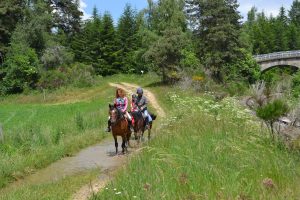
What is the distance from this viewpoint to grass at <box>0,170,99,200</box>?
9.74 metres

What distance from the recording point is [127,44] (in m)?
69.2

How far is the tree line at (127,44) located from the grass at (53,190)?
32273 mm

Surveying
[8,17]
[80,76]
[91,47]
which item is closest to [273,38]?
[91,47]

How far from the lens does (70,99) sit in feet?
155

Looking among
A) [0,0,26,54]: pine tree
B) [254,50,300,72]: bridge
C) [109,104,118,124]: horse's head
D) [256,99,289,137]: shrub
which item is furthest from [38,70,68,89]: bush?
[256,99,289,137]: shrub

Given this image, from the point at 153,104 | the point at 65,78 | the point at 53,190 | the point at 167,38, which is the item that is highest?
the point at 167,38

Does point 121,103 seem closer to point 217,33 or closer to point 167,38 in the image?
point 167,38

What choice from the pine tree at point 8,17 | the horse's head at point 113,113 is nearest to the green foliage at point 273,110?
the horse's head at point 113,113

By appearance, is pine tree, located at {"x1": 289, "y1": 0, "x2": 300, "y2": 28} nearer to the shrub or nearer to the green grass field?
the green grass field

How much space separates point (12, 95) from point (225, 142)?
153 feet

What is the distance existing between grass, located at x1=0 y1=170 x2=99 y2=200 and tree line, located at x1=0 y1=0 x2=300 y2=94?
32.3m

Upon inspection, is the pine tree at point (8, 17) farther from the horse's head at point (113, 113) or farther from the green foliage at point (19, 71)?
the horse's head at point (113, 113)

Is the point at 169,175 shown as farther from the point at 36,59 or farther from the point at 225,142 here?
the point at 36,59

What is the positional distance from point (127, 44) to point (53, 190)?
196ft
